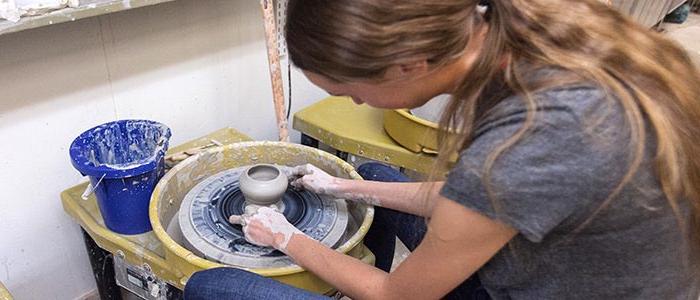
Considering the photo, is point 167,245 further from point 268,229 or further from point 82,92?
point 82,92

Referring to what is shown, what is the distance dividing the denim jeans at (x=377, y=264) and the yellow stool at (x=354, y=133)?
0.20 m

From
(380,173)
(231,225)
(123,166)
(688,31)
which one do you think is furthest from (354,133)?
(688,31)

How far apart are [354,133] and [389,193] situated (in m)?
0.46

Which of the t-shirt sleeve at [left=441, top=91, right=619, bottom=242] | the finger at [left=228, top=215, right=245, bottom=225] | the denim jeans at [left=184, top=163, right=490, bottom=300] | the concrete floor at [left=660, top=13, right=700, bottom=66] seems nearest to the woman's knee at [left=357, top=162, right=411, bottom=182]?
the denim jeans at [left=184, top=163, right=490, bottom=300]

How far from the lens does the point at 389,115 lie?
4.94ft

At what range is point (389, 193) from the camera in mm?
1120

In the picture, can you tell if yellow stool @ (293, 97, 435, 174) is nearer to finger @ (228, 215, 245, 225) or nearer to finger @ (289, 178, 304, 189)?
finger @ (289, 178, 304, 189)

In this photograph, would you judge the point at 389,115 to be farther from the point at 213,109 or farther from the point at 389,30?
the point at 389,30

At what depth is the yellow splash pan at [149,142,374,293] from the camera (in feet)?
3.16

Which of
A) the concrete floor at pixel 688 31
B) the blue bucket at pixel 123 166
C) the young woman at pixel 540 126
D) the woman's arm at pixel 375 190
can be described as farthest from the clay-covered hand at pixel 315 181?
the concrete floor at pixel 688 31

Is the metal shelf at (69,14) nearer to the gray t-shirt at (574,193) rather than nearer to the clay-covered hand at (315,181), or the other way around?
the clay-covered hand at (315,181)

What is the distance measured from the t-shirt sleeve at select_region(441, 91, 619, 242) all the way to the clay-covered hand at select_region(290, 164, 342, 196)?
21.6 inches

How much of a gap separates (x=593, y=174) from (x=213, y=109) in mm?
1171

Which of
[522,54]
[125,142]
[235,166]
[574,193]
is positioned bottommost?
[235,166]
